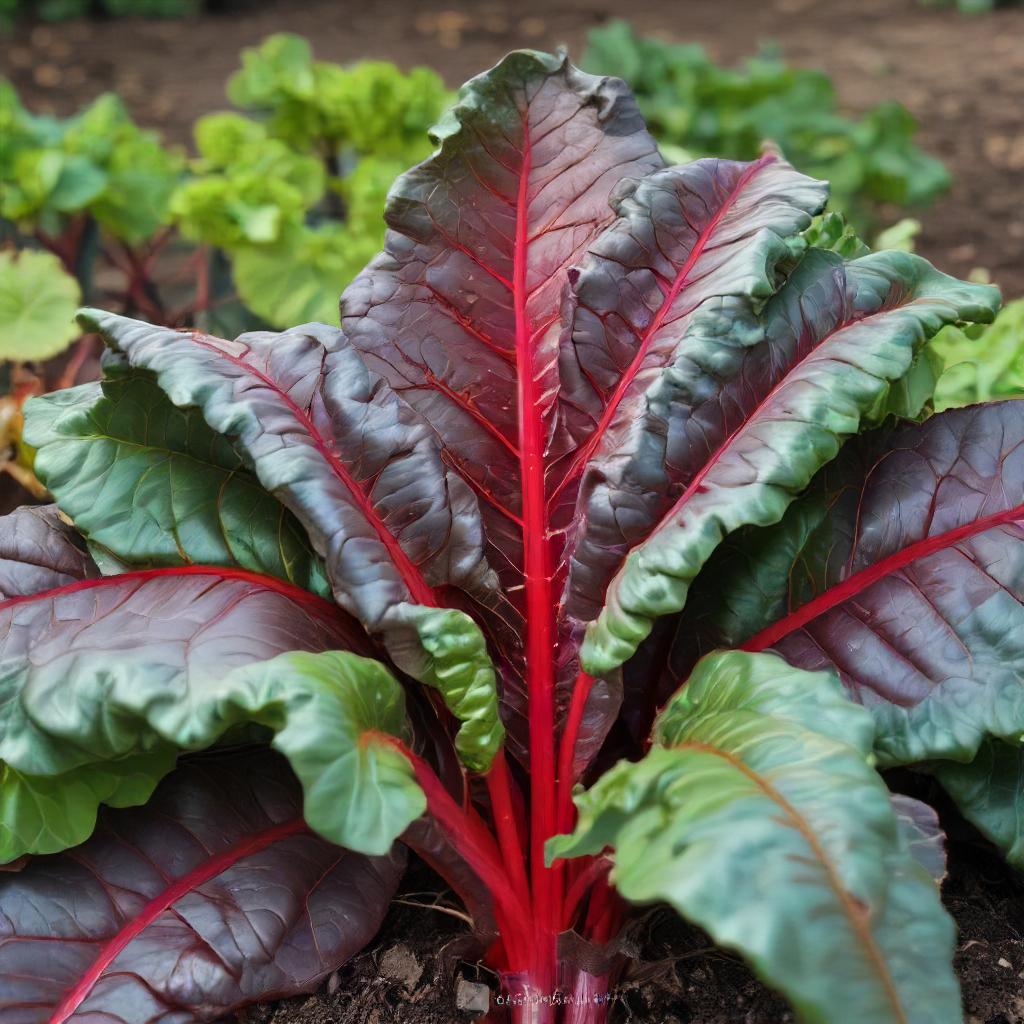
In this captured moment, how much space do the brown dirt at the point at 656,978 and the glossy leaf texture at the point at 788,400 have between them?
0.40 metres

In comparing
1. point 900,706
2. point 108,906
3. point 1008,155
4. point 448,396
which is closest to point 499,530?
point 448,396

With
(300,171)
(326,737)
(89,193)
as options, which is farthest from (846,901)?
(300,171)

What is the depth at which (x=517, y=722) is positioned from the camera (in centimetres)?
132

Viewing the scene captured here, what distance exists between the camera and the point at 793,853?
833 mm

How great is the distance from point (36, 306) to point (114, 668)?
143 centimetres

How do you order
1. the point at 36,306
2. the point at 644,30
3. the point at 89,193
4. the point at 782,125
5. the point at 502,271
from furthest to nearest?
the point at 644,30, the point at 782,125, the point at 89,193, the point at 36,306, the point at 502,271

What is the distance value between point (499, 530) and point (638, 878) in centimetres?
60

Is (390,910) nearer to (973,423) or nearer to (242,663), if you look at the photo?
(242,663)

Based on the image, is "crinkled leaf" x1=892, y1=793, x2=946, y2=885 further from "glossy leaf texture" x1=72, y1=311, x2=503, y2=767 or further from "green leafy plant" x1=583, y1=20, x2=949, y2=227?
"green leafy plant" x1=583, y1=20, x2=949, y2=227

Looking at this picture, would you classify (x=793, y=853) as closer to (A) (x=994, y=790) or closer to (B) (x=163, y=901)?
(A) (x=994, y=790)

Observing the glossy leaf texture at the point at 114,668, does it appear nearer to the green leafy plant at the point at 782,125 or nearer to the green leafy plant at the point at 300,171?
the green leafy plant at the point at 300,171

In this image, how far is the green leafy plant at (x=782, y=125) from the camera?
3.65 metres

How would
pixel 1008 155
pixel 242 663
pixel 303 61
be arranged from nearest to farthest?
pixel 242 663 → pixel 303 61 → pixel 1008 155

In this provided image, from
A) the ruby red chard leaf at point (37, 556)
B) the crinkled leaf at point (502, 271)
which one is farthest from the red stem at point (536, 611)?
the ruby red chard leaf at point (37, 556)
